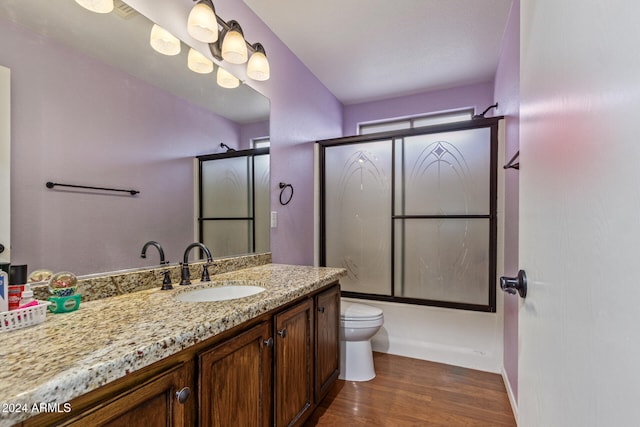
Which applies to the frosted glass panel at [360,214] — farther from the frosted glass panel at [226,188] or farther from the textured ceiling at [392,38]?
the frosted glass panel at [226,188]

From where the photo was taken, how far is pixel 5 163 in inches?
37.1

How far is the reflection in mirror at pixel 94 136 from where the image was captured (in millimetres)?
992

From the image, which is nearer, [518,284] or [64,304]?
[518,284]

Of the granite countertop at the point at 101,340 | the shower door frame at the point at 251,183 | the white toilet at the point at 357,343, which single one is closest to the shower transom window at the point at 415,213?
the white toilet at the point at 357,343

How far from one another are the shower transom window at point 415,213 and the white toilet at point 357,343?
463 millimetres

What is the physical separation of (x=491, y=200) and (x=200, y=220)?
206 centimetres

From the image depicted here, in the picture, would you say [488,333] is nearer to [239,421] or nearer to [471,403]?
[471,403]

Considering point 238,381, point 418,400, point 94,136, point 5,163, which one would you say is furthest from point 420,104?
point 5,163

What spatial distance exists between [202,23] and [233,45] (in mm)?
213

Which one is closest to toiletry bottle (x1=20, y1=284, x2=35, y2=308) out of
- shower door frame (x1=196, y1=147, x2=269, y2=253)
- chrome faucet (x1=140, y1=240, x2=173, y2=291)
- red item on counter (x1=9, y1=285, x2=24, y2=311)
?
red item on counter (x1=9, y1=285, x2=24, y2=311)

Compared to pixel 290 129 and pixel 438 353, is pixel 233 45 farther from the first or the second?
pixel 438 353

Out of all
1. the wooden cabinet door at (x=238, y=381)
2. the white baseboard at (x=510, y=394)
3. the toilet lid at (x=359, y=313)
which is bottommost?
the white baseboard at (x=510, y=394)

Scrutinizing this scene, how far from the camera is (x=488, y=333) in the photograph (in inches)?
95.3

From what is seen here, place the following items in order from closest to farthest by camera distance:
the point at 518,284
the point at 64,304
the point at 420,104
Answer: the point at 518,284, the point at 64,304, the point at 420,104
